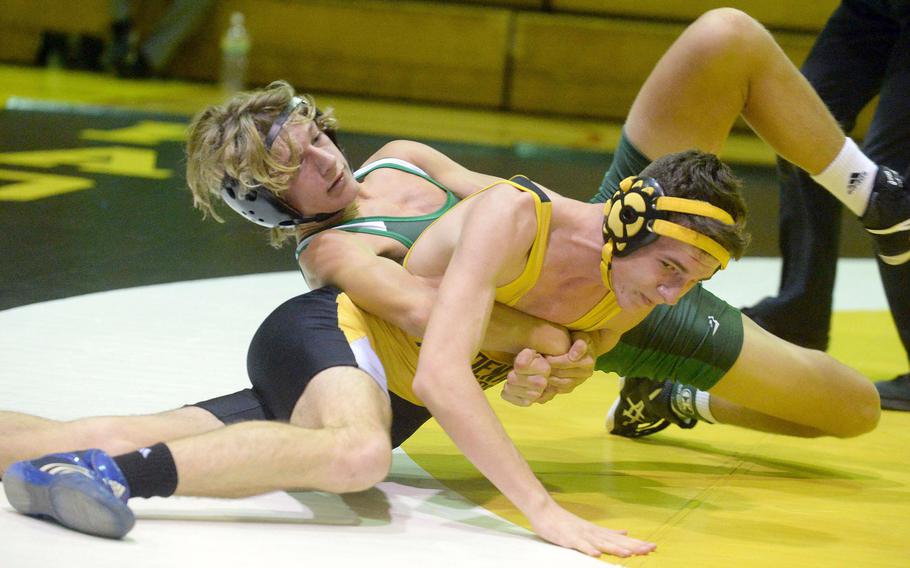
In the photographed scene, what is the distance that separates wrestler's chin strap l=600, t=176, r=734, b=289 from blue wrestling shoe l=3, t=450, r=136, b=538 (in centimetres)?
100

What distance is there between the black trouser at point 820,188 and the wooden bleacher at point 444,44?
5191 mm

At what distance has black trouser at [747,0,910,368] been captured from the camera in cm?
371

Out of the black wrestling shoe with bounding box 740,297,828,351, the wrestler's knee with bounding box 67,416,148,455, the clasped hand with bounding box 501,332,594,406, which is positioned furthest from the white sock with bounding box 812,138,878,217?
the wrestler's knee with bounding box 67,416,148,455

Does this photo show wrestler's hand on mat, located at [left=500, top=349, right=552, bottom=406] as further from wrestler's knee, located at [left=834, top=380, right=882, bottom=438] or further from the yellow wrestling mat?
wrestler's knee, located at [left=834, top=380, right=882, bottom=438]

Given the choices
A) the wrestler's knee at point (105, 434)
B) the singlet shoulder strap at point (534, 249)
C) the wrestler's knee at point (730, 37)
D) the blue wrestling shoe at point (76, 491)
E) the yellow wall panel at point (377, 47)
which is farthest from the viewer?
the yellow wall panel at point (377, 47)

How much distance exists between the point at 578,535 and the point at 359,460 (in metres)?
0.41

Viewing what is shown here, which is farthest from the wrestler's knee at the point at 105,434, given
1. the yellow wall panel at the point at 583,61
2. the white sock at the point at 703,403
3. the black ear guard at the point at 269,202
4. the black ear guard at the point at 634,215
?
the yellow wall panel at the point at 583,61

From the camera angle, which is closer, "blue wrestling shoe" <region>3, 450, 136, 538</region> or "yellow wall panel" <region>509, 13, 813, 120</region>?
"blue wrestling shoe" <region>3, 450, 136, 538</region>

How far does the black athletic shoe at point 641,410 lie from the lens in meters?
3.17

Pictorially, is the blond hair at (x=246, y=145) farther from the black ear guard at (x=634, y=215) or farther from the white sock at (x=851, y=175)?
the white sock at (x=851, y=175)

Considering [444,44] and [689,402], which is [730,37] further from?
[444,44]

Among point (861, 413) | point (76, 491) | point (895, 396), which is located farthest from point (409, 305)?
point (895, 396)

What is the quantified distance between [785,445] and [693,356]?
19.7 inches

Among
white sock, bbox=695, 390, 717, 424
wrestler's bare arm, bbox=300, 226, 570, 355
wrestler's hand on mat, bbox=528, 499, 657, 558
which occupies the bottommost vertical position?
white sock, bbox=695, 390, 717, 424
